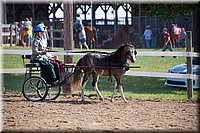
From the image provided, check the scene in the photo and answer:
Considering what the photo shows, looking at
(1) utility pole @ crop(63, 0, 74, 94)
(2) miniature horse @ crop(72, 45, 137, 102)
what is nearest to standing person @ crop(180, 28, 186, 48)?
(1) utility pole @ crop(63, 0, 74, 94)

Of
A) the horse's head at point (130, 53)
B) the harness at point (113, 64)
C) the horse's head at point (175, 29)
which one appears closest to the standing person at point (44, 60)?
the harness at point (113, 64)

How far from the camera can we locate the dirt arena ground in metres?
7.48

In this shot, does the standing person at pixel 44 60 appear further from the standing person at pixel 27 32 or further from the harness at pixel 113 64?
the standing person at pixel 27 32

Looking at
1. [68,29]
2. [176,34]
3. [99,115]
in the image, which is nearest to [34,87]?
[68,29]

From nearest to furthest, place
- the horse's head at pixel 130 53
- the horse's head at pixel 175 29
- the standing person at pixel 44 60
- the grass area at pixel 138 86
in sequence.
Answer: the horse's head at pixel 130 53
the standing person at pixel 44 60
the grass area at pixel 138 86
the horse's head at pixel 175 29

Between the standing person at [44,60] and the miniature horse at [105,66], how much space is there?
0.49m

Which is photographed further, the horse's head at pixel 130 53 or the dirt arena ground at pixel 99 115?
the horse's head at pixel 130 53

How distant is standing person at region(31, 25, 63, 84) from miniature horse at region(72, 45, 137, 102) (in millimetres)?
493

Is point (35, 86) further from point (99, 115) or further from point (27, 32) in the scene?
point (27, 32)

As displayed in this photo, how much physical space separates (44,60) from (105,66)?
4.80 ft

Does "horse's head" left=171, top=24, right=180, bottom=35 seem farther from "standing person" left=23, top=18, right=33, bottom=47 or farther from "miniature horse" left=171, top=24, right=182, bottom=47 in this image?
"standing person" left=23, top=18, right=33, bottom=47

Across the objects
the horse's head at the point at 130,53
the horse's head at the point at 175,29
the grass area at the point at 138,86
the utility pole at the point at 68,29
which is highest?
the horse's head at the point at 175,29

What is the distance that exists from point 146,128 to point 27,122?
7.09ft

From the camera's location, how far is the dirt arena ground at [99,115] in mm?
7484
